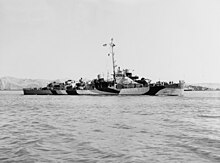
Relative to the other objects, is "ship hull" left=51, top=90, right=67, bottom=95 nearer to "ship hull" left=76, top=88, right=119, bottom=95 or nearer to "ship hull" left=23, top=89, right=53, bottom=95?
"ship hull" left=23, top=89, right=53, bottom=95

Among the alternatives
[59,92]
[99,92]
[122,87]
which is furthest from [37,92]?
[122,87]

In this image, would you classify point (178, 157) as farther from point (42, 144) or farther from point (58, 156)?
point (42, 144)

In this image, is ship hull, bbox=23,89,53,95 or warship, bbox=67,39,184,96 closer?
warship, bbox=67,39,184,96

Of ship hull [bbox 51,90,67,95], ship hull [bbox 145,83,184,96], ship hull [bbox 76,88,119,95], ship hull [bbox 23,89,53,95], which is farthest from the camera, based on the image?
ship hull [bbox 23,89,53,95]

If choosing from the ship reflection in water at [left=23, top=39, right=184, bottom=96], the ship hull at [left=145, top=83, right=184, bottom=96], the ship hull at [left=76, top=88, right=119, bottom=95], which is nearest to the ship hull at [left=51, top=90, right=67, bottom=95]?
the ship reflection in water at [left=23, top=39, right=184, bottom=96]

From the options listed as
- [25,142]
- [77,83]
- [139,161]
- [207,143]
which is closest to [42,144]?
[25,142]

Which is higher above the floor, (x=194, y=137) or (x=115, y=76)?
(x=115, y=76)

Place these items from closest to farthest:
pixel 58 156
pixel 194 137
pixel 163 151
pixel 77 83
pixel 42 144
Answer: pixel 58 156
pixel 163 151
pixel 42 144
pixel 194 137
pixel 77 83

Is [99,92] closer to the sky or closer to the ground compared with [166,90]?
closer to the ground

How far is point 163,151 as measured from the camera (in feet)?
34.3

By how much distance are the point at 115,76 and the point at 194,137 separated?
7731cm

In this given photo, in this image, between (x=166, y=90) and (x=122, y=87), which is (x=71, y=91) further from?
(x=166, y=90)

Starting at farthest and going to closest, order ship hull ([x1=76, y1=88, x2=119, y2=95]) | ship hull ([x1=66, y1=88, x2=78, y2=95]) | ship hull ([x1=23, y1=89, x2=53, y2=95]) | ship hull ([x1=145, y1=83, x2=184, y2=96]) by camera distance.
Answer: ship hull ([x1=23, y1=89, x2=53, y2=95]) < ship hull ([x1=66, y1=88, x2=78, y2=95]) < ship hull ([x1=76, y1=88, x2=119, y2=95]) < ship hull ([x1=145, y1=83, x2=184, y2=96])

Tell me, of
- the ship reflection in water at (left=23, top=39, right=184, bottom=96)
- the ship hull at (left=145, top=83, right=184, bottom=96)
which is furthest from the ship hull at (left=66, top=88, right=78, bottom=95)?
the ship hull at (left=145, top=83, right=184, bottom=96)
